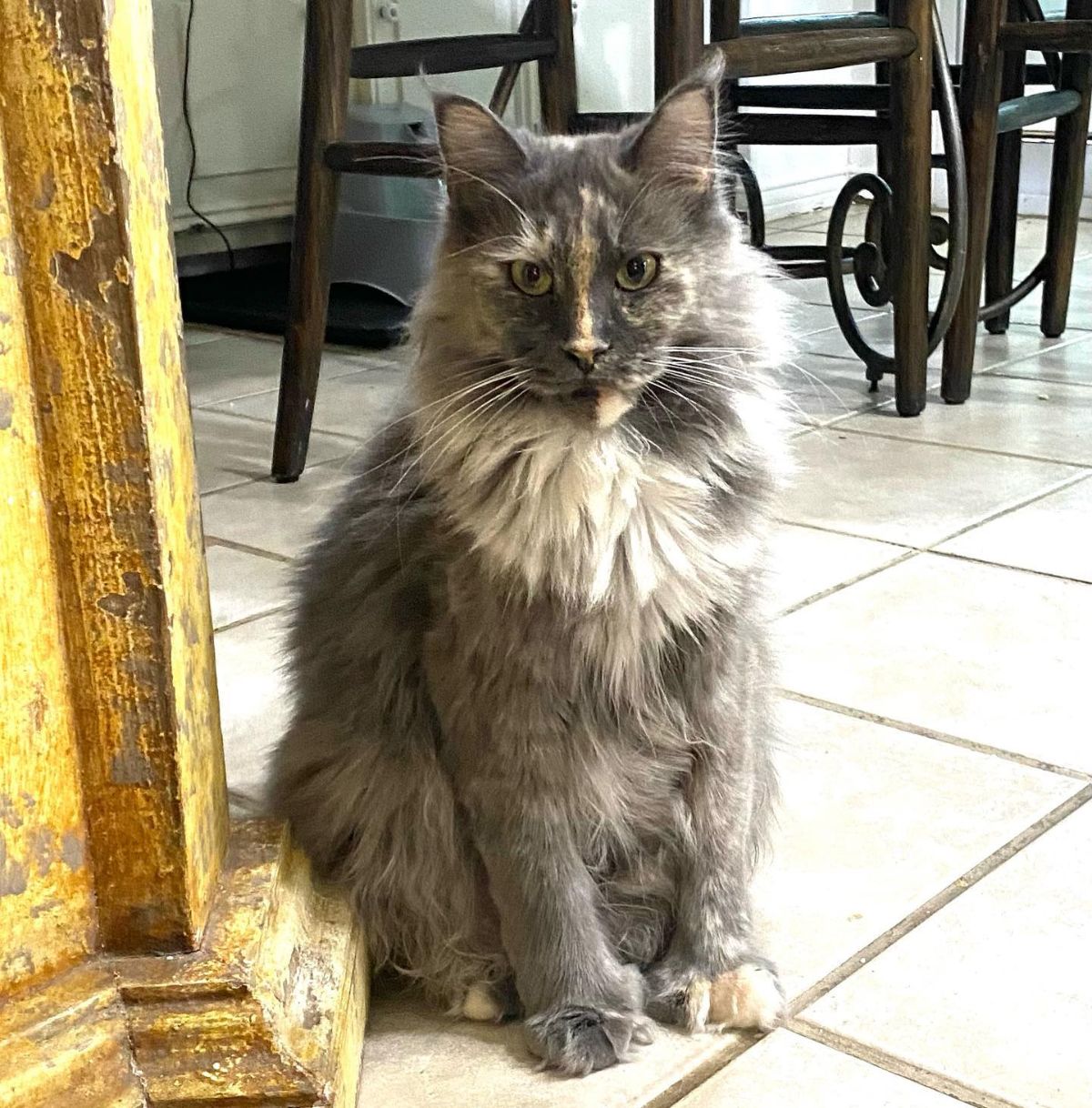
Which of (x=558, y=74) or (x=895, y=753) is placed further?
(x=558, y=74)

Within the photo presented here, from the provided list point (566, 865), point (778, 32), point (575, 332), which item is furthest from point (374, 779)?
point (778, 32)

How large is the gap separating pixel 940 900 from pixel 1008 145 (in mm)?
2535

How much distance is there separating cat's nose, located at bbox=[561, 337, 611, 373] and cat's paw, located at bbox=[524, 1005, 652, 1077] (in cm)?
50

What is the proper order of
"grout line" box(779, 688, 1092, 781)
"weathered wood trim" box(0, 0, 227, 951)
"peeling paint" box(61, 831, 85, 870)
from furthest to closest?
"grout line" box(779, 688, 1092, 781), "peeling paint" box(61, 831, 85, 870), "weathered wood trim" box(0, 0, 227, 951)

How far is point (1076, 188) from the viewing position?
11.0ft

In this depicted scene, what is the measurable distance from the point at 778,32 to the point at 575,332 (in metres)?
1.67

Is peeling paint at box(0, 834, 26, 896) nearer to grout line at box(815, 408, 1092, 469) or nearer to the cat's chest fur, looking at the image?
the cat's chest fur

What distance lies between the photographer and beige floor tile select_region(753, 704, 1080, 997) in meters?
1.32

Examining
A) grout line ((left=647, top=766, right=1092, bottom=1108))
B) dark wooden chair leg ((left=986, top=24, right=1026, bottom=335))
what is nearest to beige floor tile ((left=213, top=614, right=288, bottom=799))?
grout line ((left=647, top=766, right=1092, bottom=1108))

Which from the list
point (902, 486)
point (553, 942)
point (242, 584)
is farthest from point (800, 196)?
point (553, 942)

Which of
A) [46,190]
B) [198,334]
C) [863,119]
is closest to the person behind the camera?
[46,190]

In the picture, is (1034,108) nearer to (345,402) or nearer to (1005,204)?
(1005,204)

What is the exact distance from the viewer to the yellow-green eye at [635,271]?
1126 millimetres

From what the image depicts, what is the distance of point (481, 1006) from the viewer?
123 centimetres
